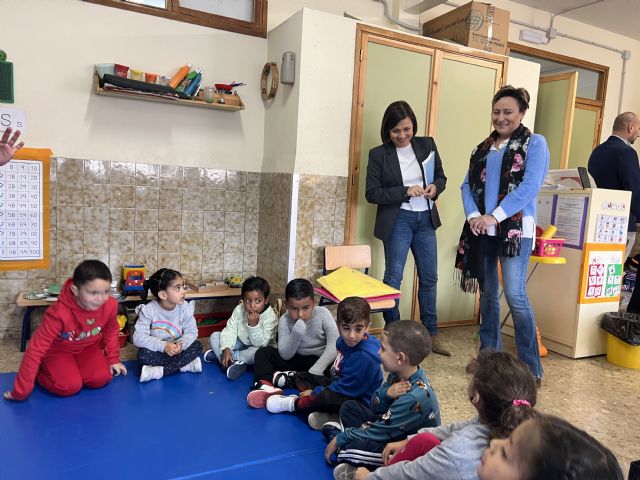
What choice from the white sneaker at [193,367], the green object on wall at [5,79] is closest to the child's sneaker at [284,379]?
the white sneaker at [193,367]

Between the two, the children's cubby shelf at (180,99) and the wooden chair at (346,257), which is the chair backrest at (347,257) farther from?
the children's cubby shelf at (180,99)

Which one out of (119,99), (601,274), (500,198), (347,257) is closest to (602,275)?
(601,274)

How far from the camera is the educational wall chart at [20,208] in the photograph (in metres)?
2.97

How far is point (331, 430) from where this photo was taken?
1979 mm

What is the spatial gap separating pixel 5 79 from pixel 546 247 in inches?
129

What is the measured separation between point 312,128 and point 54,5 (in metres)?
1.66

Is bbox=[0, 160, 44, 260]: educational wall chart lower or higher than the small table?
higher

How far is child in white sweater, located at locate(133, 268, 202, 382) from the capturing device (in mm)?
2572

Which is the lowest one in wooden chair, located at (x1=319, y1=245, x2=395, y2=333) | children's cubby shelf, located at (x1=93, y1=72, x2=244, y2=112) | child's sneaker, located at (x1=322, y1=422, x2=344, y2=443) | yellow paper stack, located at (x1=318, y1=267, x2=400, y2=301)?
child's sneaker, located at (x1=322, y1=422, x2=344, y2=443)

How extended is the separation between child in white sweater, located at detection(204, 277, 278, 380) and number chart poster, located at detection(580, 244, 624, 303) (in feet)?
6.45

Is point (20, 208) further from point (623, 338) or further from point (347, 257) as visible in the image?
point (623, 338)

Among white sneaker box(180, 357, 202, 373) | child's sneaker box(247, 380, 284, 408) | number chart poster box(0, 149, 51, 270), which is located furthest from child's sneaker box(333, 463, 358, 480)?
number chart poster box(0, 149, 51, 270)

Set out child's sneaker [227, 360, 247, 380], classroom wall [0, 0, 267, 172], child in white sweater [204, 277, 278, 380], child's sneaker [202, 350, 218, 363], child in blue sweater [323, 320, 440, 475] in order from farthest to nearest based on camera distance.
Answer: classroom wall [0, 0, 267, 172] → child's sneaker [202, 350, 218, 363] → child in white sweater [204, 277, 278, 380] → child's sneaker [227, 360, 247, 380] → child in blue sweater [323, 320, 440, 475]

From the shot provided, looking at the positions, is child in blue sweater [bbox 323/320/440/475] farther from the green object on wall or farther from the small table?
the green object on wall
